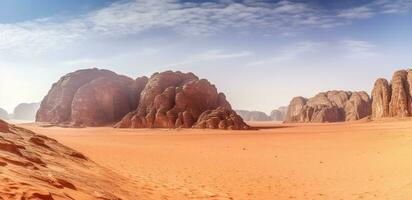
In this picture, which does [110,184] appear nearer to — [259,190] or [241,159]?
[259,190]

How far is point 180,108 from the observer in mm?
63625

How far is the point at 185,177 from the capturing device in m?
13.9

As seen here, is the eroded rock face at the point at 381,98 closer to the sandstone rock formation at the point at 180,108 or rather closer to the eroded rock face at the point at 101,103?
the sandstone rock formation at the point at 180,108

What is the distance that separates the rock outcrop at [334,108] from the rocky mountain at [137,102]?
62743mm

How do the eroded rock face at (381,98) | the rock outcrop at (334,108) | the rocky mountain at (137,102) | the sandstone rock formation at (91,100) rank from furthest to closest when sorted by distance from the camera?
the rock outcrop at (334,108) < the eroded rock face at (381,98) < the sandstone rock formation at (91,100) < the rocky mountain at (137,102)

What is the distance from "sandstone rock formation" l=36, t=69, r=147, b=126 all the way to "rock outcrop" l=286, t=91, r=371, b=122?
7040 cm

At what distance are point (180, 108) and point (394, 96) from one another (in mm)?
67858

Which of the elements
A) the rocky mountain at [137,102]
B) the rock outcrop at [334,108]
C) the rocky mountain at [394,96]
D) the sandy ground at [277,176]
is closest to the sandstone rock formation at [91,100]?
the rocky mountain at [137,102]

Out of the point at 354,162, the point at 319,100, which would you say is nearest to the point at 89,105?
the point at 354,162

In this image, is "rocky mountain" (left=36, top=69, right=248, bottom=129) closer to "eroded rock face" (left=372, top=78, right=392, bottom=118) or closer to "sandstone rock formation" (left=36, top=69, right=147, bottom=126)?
"sandstone rock formation" (left=36, top=69, right=147, bottom=126)

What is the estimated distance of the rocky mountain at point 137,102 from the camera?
200 feet

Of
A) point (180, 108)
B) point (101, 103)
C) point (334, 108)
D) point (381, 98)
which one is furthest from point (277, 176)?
point (334, 108)

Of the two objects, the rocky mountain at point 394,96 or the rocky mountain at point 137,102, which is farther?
the rocky mountain at point 394,96

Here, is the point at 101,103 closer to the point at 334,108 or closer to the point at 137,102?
the point at 137,102
